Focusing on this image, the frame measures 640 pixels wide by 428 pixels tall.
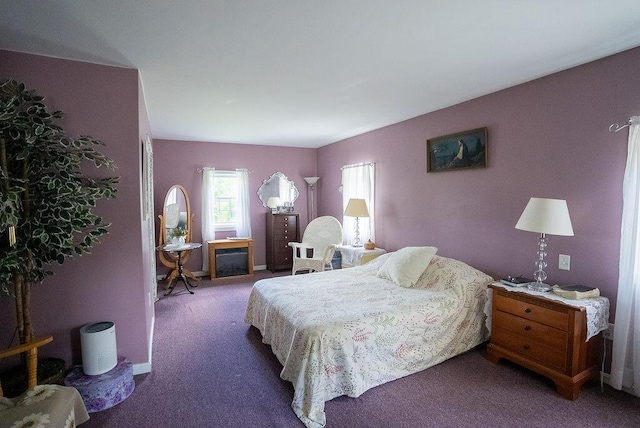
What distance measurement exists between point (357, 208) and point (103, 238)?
3118 mm

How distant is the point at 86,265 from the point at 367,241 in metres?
3.42

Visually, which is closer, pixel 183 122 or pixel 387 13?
pixel 387 13

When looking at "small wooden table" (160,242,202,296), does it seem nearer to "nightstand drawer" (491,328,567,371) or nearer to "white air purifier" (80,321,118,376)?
"white air purifier" (80,321,118,376)

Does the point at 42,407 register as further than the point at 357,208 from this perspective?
No

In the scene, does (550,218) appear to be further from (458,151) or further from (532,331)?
(458,151)

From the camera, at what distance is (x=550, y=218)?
230 cm

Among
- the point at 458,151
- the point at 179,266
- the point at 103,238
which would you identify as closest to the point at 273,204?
the point at 179,266

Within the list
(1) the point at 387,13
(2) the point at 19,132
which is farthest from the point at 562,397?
(2) the point at 19,132

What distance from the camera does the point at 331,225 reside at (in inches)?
202

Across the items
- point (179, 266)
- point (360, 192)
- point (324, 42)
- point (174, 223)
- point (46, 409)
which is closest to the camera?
point (46, 409)

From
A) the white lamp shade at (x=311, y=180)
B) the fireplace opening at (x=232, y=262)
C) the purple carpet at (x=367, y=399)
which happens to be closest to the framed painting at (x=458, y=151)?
the purple carpet at (x=367, y=399)

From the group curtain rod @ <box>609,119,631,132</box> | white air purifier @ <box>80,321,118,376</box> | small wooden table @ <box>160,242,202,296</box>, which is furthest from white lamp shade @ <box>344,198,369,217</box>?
white air purifier @ <box>80,321,118,376</box>

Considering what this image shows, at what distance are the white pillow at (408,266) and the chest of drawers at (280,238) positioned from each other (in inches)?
111

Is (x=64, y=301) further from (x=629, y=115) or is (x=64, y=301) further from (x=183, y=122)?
(x=629, y=115)
